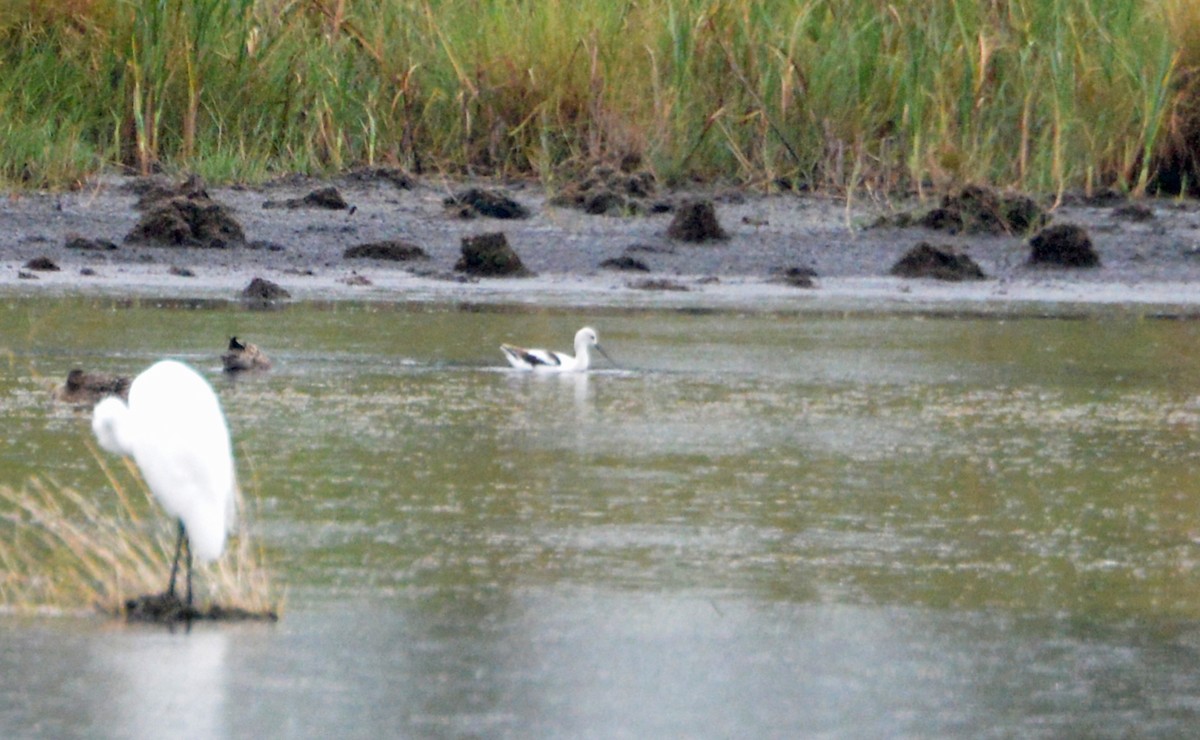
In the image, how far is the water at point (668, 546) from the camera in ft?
11.9

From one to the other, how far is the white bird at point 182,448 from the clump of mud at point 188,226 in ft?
24.4

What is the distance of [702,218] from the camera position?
468 inches

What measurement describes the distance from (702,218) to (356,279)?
2.11 m

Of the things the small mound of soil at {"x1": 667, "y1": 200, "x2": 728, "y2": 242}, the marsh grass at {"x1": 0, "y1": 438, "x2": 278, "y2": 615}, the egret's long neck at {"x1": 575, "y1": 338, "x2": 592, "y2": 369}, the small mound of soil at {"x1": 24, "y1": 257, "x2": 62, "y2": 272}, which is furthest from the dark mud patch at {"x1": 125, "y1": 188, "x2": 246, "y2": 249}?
the marsh grass at {"x1": 0, "y1": 438, "x2": 278, "y2": 615}

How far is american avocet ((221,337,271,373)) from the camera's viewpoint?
7492 mm

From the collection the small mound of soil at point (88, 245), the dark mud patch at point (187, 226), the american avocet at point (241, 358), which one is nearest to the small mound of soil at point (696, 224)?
the dark mud patch at point (187, 226)

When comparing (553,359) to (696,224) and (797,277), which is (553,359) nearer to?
(797,277)

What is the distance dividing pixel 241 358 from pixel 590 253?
4.42m

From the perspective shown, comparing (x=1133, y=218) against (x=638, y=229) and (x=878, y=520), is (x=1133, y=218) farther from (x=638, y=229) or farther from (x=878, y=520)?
(x=878, y=520)

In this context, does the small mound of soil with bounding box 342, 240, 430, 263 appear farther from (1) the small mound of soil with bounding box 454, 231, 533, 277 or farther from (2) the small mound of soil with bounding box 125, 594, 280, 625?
(2) the small mound of soil with bounding box 125, 594, 280, 625

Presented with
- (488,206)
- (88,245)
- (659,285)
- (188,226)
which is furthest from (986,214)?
(88,245)

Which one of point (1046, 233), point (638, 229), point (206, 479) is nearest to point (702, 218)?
point (638, 229)

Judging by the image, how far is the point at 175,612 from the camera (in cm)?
412

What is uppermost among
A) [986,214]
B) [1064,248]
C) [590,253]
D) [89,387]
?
[986,214]
